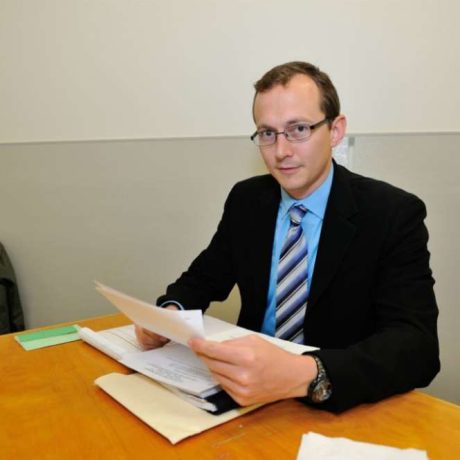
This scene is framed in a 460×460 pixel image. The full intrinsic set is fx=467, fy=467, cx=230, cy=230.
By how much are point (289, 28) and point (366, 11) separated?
317 mm

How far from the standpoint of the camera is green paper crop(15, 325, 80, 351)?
1.29 m

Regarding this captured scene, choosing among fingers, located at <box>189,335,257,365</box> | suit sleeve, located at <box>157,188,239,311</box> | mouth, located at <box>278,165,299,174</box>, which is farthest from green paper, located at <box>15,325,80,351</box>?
mouth, located at <box>278,165,299,174</box>

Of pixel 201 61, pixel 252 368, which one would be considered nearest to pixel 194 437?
pixel 252 368

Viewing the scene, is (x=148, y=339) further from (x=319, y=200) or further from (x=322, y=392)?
(x=319, y=200)

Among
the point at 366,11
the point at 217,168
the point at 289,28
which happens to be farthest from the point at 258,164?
the point at 366,11

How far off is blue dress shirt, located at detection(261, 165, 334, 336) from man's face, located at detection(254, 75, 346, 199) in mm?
Answer: 50

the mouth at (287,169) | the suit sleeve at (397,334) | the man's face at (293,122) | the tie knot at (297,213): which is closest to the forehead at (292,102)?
the man's face at (293,122)

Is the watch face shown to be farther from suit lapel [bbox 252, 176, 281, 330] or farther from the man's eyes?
→ the man's eyes

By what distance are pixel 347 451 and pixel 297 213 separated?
2.50ft

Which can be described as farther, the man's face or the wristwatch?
the man's face

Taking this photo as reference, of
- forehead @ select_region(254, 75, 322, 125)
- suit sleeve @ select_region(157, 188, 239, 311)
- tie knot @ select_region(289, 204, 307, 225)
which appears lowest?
suit sleeve @ select_region(157, 188, 239, 311)

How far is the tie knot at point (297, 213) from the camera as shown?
1386mm

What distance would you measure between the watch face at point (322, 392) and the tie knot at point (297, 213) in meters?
0.59

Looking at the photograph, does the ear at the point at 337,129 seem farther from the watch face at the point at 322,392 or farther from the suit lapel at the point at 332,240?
the watch face at the point at 322,392
